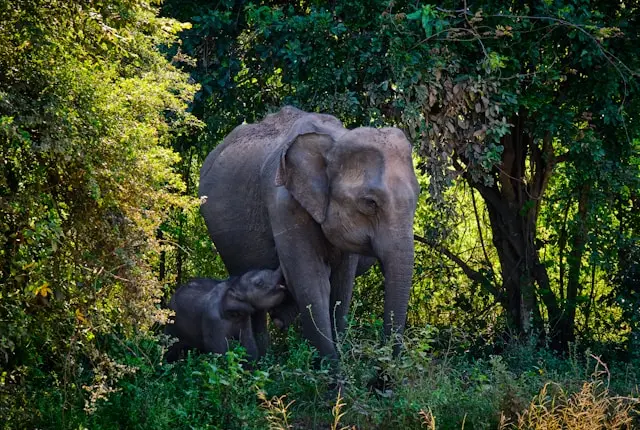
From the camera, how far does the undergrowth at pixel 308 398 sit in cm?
755

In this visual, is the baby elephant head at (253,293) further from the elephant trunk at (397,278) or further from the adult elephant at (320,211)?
the elephant trunk at (397,278)

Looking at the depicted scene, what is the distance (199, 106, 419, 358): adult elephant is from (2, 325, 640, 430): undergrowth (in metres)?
0.52

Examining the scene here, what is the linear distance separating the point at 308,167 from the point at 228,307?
122 centimetres

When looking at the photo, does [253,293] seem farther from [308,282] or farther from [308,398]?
[308,398]

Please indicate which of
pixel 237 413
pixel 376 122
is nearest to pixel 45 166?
pixel 237 413

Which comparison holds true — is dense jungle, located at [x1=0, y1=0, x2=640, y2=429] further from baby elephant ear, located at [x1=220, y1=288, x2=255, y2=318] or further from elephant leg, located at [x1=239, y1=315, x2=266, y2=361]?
baby elephant ear, located at [x1=220, y1=288, x2=255, y2=318]

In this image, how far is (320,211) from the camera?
9070 millimetres

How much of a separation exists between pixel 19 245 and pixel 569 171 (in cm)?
579

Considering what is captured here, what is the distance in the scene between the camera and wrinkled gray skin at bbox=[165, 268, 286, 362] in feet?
30.6

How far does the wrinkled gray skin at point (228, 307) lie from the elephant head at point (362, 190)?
65 centimetres

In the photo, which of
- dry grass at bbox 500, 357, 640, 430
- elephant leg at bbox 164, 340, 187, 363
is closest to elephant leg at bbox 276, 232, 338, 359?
elephant leg at bbox 164, 340, 187, 363

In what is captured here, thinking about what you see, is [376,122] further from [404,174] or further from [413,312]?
[413,312]

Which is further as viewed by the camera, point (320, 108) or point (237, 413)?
point (320, 108)

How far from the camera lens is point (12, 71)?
729cm
